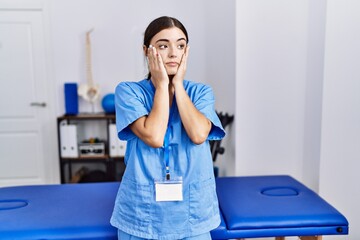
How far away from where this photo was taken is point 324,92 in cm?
183

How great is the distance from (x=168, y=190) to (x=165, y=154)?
12 centimetres

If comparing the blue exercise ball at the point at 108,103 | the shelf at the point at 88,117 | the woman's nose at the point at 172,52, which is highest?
the woman's nose at the point at 172,52

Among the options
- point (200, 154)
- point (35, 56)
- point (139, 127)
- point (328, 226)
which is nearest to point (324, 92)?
point (328, 226)

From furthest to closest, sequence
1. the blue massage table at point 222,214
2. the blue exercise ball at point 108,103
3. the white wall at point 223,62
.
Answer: the blue exercise ball at point 108,103 < the white wall at point 223,62 < the blue massage table at point 222,214

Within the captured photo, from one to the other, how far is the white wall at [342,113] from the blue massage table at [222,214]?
362mm

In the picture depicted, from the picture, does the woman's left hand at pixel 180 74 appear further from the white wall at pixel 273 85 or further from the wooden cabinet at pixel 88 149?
the wooden cabinet at pixel 88 149

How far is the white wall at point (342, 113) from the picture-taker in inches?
69.8

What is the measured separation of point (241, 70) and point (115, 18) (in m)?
1.88

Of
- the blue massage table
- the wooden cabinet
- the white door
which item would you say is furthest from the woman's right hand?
the white door

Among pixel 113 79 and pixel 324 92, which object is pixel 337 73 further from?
pixel 113 79

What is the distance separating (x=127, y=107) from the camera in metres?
1.07

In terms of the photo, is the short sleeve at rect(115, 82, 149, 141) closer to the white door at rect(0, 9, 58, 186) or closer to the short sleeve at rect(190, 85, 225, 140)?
the short sleeve at rect(190, 85, 225, 140)

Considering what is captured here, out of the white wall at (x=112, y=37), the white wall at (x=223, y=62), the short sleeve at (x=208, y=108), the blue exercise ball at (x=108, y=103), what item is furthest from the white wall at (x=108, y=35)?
the short sleeve at (x=208, y=108)

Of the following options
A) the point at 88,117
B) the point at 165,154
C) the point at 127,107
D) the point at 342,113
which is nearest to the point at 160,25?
the point at 127,107
